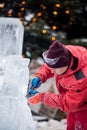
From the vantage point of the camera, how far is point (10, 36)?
4.15 m

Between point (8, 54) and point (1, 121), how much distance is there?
65 centimetres

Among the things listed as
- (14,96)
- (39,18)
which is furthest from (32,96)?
(39,18)

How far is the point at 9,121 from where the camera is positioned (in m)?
3.71

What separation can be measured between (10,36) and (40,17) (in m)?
2.80

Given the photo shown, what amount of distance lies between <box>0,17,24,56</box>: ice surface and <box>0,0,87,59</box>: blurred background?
102 inches

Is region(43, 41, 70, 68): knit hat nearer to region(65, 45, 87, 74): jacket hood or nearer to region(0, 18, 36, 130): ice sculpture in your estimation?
region(65, 45, 87, 74): jacket hood

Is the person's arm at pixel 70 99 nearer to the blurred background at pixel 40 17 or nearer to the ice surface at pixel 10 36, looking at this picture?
the ice surface at pixel 10 36

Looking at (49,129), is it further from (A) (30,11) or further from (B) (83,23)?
(B) (83,23)

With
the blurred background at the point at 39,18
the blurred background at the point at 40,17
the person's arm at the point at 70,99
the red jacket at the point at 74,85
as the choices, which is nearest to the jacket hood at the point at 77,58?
the red jacket at the point at 74,85

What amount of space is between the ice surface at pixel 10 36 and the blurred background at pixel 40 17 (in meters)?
2.60

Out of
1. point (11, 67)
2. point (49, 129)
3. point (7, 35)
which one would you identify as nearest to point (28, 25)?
point (49, 129)

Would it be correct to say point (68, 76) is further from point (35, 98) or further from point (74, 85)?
point (35, 98)

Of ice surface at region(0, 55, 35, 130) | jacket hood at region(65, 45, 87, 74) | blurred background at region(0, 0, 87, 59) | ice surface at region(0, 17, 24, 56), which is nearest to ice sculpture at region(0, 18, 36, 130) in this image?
ice surface at region(0, 55, 35, 130)

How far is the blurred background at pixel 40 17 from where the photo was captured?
22.4ft
